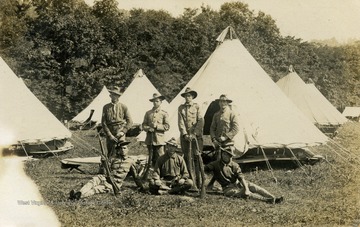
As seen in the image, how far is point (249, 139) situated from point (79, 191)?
351 centimetres

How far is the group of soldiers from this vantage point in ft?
24.3

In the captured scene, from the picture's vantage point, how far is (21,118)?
31.7 feet

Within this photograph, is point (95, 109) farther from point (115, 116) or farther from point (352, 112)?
point (352, 112)

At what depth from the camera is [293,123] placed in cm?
915

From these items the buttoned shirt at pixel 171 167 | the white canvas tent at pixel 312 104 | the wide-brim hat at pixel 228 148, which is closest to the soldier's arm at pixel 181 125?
the buttoned shirt at pixel 171 167

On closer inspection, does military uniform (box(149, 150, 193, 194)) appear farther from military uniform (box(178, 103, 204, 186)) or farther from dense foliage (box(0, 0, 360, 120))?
dense foliage (box(0, 0, 360, 120))

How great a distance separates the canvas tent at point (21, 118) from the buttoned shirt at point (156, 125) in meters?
2.58

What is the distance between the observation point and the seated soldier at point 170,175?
7527 mm

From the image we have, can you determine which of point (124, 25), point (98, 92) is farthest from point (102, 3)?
point (98, 92)

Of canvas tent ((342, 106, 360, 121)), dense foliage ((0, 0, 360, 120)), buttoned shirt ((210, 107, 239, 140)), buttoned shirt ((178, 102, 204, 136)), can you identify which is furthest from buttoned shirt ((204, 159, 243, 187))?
canvas tent ((342, 106, 360, 121))

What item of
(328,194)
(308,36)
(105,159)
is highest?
(308,36)

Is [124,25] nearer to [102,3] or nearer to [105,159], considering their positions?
[102,3]

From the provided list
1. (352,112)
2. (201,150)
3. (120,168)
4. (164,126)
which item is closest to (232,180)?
(201,150)

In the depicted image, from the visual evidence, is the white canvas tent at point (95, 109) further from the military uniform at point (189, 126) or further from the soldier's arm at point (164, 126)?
the military uniform at point (189, 126)
